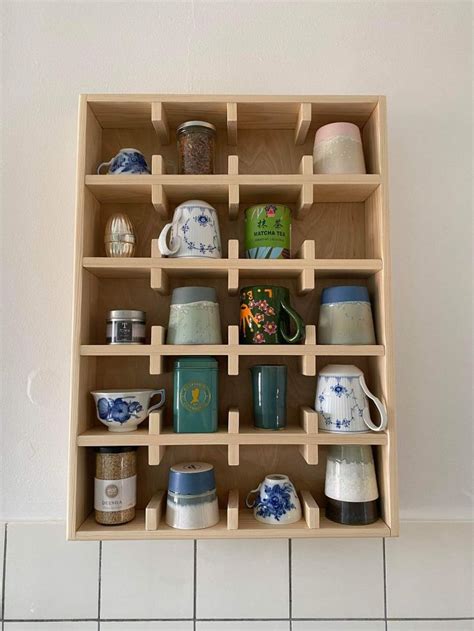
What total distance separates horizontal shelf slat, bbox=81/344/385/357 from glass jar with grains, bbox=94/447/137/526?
180 mm

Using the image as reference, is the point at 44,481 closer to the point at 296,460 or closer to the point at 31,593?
the point at 31,593

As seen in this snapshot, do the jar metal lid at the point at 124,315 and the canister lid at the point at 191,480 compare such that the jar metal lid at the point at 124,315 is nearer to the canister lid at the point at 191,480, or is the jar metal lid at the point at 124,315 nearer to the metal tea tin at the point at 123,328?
the metal tea tin at the point at 123,328

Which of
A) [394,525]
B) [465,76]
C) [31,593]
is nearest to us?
[394,525]

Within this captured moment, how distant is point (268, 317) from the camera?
2.80 feet

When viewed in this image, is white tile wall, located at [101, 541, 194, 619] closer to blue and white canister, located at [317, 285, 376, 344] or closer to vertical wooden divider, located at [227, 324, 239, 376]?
vertical wooden divider, located at [227, 324, 239, 376]

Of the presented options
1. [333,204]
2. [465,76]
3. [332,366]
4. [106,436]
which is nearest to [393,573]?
[332,366]

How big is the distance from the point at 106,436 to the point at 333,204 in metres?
0.64

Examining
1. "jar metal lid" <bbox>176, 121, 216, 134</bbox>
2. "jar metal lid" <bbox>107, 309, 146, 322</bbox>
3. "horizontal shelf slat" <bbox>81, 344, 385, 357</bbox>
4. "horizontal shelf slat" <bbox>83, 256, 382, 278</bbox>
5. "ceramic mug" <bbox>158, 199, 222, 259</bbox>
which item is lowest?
"horizontal shelf slat" <bbox>81, 344, 385, 357</bbox>

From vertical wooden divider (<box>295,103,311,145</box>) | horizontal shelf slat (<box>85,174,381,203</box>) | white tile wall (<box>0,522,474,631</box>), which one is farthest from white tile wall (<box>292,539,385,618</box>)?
vertical wooden divider (<box>295,103,311,145</box>)

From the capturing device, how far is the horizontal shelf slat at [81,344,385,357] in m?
0.81

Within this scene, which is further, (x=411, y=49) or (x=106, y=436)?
(x=411, y=49)

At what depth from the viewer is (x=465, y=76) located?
1.02 meters

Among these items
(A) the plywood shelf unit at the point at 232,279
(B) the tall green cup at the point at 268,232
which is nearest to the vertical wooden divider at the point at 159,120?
(A) the plywood shelf unit at the point at 232,279

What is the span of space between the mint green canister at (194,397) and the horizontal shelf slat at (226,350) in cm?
3
